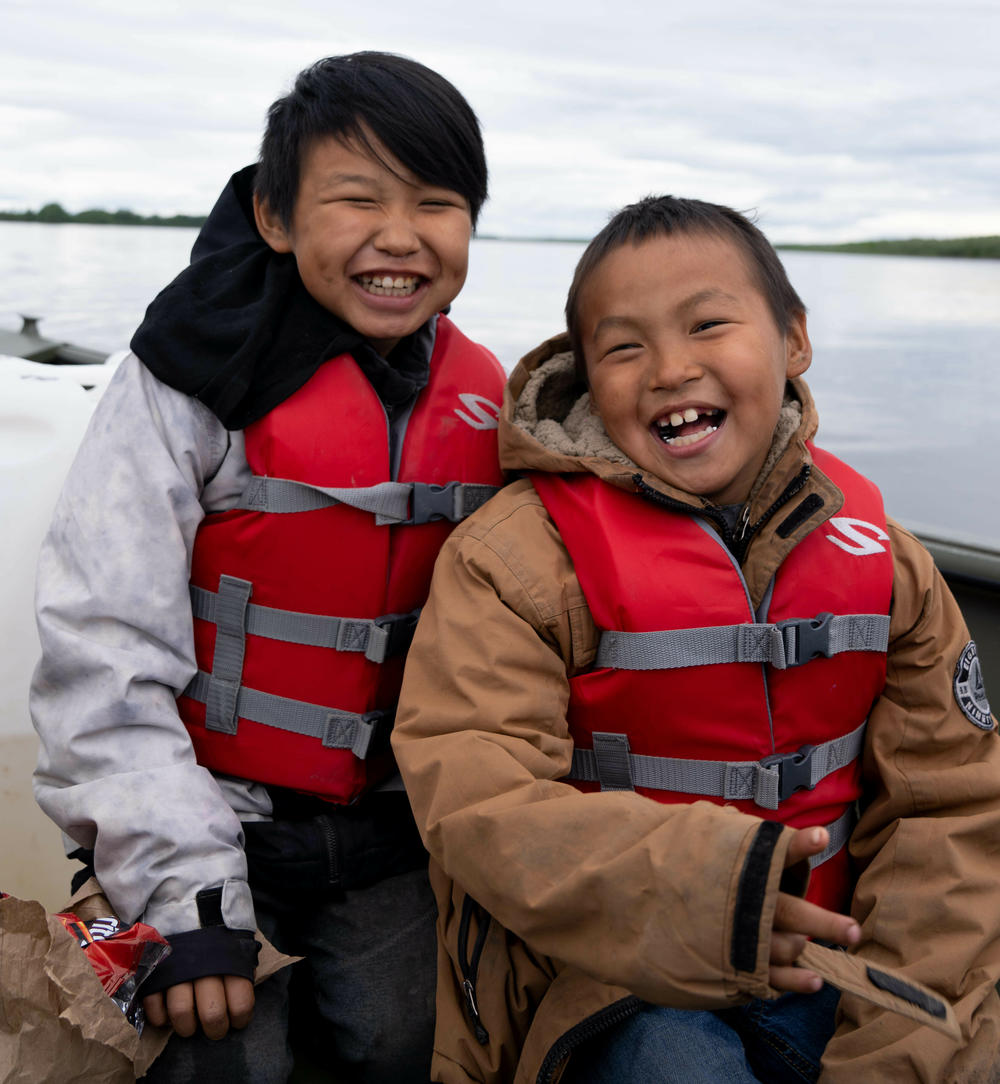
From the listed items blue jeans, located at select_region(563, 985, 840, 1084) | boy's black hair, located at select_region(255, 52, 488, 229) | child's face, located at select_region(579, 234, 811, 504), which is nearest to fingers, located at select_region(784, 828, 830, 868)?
blue jeans, located at select_region(563, 985, 840, 1084)

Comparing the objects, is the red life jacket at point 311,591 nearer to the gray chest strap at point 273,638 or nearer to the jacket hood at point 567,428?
the gray chest strap at point 273,638

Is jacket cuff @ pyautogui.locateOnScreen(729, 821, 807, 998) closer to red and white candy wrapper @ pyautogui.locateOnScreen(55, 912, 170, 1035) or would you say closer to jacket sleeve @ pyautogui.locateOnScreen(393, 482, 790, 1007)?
jacket sleeve @ pyautogui.locateOnScreen(393, 482, 790, 1007)

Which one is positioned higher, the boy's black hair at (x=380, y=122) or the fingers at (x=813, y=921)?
the boy's black hair at (x=380, y=122)

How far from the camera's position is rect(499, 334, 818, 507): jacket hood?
5.11 feet

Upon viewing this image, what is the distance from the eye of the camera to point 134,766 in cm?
151

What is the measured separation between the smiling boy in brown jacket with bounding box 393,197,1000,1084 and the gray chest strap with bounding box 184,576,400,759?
188 millimetres

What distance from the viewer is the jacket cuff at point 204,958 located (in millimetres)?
1381

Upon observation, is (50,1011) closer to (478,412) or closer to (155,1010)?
(155,1010)

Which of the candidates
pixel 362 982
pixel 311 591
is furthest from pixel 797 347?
pixel 362 982

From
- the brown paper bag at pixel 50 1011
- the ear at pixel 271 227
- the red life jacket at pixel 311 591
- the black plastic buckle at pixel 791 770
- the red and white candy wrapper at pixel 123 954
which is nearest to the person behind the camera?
the brown paper bag at pixel 50 1011

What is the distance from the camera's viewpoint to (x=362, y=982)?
165 centimetres

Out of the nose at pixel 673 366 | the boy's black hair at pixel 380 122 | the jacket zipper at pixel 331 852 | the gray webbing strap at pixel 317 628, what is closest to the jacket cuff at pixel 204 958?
the jacket zipper at pixel 331 852

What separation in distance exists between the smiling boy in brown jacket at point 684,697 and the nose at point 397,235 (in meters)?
0.27

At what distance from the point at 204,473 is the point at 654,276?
742mm
